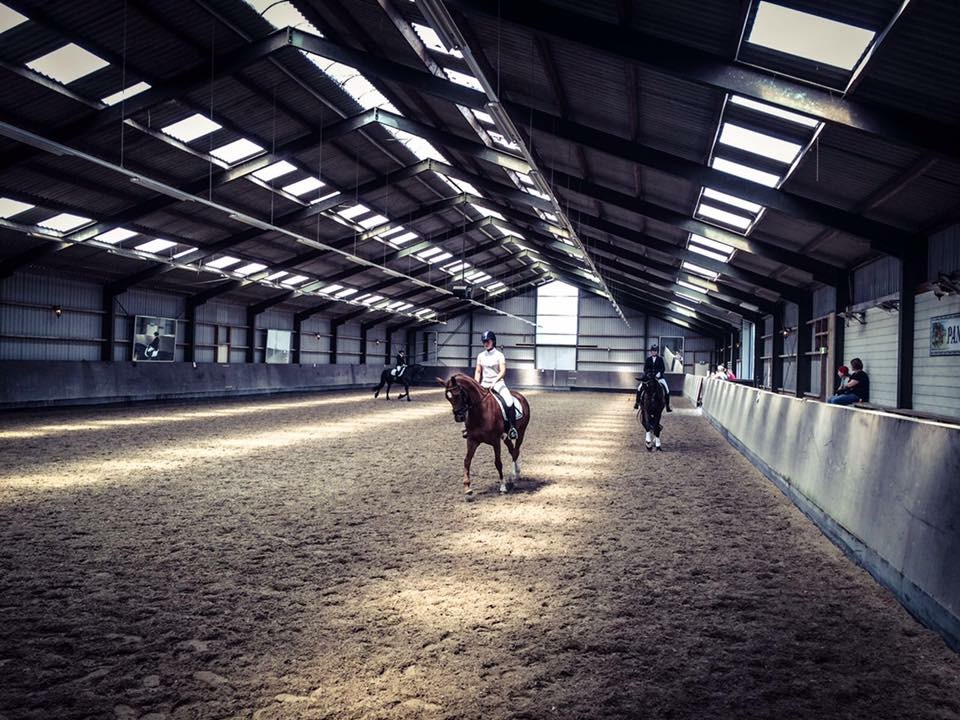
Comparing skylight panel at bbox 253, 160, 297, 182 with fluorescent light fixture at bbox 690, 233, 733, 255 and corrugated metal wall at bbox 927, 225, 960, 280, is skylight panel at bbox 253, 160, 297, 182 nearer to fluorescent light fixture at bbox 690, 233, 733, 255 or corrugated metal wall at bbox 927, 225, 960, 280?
fluorescent light fixture at bbox 690, 233, 733, 255

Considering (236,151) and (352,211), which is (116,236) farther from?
(352,211)

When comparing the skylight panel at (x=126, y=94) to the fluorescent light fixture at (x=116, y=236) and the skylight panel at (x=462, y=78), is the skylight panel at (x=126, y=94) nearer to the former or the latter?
the skylight panel at (x=462, y=78)

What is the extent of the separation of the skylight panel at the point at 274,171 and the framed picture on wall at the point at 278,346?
1491 cm

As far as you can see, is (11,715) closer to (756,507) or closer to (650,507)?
(650,507)

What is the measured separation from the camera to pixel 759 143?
11.2m

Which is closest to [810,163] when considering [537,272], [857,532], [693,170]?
[693,170]

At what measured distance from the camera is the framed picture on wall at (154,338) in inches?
979

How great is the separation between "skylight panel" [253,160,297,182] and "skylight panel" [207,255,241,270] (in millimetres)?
6936

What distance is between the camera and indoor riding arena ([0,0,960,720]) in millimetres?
3254

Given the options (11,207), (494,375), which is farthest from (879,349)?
(11,207)

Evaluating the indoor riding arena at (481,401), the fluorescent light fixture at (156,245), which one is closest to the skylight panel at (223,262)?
the indoor riding arena at (481,401)

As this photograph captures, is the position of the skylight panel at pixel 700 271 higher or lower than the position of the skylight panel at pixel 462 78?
lower

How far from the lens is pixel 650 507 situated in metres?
6.98

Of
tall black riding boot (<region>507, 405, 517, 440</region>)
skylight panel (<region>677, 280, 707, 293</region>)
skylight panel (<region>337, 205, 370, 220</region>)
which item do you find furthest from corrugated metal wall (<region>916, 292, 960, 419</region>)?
A: skylight panel (<region>337, 205, 370, 220</region>)
